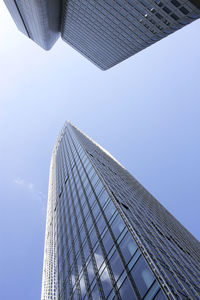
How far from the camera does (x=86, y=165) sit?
42719 millimetres

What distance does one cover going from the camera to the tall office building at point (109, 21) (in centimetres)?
5294

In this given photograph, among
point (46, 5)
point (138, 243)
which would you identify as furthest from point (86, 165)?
point (46, 5)

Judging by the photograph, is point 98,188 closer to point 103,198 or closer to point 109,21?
point 103,198

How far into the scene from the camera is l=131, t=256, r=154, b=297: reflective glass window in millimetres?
14157

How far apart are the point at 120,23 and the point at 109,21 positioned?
3.34 meters

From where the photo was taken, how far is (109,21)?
2709 inches

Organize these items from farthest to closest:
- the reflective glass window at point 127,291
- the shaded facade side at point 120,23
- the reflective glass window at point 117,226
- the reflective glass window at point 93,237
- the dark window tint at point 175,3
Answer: the shaded facade side at point 120,23 < the dark window tint at point 175,3 < the reflective glass window at point 93,237 < the reflective glass window at point 117,226 < the reflective glass window at point 127,291

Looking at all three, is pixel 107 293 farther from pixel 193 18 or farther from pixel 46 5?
pixel 46 5

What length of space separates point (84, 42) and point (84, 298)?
9240 cm

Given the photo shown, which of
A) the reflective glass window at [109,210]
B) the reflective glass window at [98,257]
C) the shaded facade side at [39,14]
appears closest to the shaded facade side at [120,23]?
the shaded facade side at [39,14]

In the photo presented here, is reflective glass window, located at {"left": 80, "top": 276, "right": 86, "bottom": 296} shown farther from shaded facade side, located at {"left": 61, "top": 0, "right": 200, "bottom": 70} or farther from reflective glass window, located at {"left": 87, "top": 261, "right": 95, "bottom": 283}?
shaded facade side, located at {"left": 61, "top": 0, "right": 200, "bottom": 70}

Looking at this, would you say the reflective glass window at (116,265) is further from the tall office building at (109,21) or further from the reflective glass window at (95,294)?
the tall office building at (109,21)

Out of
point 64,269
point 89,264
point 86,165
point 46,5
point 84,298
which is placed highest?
point 46,5

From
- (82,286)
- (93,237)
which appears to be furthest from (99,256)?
(82,286)
